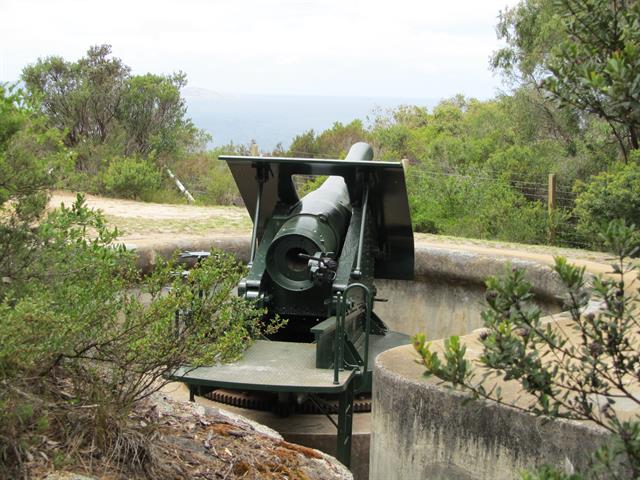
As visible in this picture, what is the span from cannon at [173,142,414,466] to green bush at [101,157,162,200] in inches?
366

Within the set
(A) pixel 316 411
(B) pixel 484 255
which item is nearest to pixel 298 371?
(A) pixel 316 411

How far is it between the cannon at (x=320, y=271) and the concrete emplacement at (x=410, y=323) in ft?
1.15

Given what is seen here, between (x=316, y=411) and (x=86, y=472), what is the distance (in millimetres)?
4181

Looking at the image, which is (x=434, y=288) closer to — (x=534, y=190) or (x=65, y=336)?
(x=65, y=336)

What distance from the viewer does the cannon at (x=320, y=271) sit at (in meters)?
7.20

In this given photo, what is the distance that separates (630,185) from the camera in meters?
13.6

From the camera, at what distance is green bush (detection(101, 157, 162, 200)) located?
18.3m

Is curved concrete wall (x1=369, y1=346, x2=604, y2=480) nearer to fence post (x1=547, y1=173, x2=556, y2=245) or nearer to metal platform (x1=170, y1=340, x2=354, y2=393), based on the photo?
metal platform (x1=170, y1=340, x2=354, y2=393)

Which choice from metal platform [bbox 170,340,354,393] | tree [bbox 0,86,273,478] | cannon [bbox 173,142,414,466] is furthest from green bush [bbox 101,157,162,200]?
tree [bbox 0,86,273,478]

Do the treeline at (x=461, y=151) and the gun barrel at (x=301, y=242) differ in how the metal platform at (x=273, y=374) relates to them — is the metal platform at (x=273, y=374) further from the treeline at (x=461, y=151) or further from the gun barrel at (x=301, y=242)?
the treeline at (x=461, y=151)

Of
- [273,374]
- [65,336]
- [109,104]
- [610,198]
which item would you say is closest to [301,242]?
[273,374]

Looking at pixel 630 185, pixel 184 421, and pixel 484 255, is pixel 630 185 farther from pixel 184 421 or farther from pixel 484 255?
pixel 184 421

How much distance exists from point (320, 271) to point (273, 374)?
42.0 inches

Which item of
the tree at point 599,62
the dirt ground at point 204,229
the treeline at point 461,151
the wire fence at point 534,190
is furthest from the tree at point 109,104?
the tree at point 599,62
